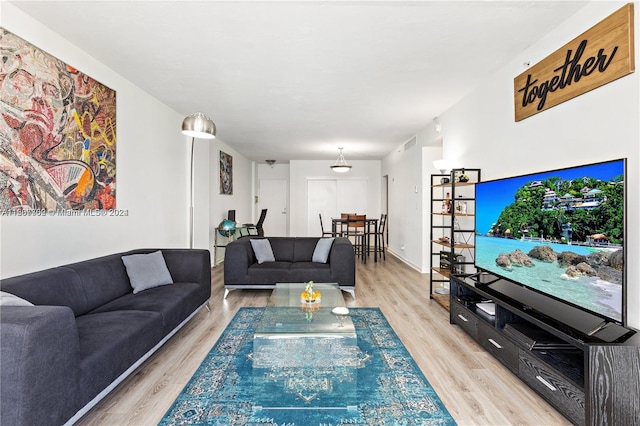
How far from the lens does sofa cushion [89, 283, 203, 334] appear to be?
2.47 metres

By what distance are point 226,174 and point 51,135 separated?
474cm

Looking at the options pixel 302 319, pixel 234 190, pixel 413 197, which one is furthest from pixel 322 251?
pixel 234 190

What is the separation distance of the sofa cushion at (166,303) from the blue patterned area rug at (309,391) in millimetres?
466

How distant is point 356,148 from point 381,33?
5.02 meters

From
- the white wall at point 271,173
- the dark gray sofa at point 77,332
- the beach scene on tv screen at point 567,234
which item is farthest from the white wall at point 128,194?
the white wall at point 271,173

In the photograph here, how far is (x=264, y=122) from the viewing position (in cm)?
533

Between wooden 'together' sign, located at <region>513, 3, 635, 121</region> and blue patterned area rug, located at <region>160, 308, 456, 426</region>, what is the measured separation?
Answer: 2.35 m

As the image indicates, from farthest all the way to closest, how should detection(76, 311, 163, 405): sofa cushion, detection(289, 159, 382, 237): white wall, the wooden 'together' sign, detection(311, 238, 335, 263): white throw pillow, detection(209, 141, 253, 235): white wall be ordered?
detection(289, 159, 382, 237): white wall < detection(209, 141, 253, 235): white wall < detection(311, 238, 335, 263): white throw pillow < the wooden 'together' sign < detection(76, 311, 163, 405): sofa cushion

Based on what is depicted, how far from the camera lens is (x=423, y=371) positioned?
2.33m

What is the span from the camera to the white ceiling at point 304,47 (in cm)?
230

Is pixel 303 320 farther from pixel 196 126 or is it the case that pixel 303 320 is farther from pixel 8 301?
pixel 196 126

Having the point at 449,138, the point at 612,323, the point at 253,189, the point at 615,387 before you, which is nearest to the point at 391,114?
the point at 449,138

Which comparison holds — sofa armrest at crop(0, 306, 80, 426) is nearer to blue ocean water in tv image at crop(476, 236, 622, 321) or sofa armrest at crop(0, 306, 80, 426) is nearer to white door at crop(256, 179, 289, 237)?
blue ocean water in tv image at crop(476, 236, 622, 321)

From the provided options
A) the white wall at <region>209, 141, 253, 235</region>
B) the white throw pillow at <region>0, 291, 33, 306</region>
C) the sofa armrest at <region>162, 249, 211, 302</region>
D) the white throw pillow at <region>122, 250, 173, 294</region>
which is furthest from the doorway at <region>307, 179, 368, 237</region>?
the white throw pillow at <region>0, 291, 33, 306</region>
